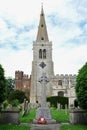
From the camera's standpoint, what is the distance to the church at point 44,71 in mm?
78625

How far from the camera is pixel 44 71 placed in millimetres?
79688

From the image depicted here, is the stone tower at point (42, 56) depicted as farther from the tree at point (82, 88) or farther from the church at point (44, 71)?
the tree at point (82, 88)

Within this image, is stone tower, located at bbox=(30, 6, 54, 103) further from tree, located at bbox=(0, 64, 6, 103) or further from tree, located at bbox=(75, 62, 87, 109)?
tree, located at bbox=(0, 64, 6, 103)

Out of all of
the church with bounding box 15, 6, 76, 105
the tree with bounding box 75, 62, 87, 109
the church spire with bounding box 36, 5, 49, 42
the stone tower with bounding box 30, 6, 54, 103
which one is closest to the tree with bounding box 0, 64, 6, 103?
the tree with bounding box 75, 62, 87, 109

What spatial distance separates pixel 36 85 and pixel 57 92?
230 inches

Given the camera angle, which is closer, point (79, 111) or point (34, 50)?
point (79, 111)

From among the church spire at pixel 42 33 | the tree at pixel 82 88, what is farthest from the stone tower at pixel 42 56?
the tree at pixel 82 88

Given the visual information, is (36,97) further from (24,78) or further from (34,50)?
(24,78)

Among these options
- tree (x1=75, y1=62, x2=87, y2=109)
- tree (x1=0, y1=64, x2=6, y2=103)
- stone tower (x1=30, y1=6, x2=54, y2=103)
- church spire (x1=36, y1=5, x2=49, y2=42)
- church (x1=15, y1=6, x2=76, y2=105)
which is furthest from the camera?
church spire (x1=36, y1=5, x2=49, y2=42)

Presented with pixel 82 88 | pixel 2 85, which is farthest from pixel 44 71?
pixel 2 85

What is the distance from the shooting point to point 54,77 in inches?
3250

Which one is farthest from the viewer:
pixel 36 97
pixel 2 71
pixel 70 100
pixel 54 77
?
pixel 54 77


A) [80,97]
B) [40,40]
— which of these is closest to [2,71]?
[80,97]

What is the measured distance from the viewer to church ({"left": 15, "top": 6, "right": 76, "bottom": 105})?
78625 millimetres
